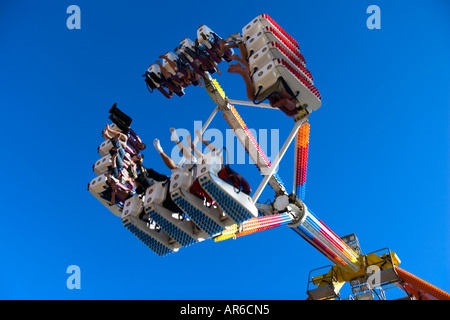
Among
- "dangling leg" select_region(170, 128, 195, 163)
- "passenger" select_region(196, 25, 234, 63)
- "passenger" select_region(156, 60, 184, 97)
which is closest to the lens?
"dangling leg" select_region(170, 128, 195, 163)

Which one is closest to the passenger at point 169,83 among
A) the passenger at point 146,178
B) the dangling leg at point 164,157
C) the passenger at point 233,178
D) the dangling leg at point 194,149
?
the passenger at point 146,178

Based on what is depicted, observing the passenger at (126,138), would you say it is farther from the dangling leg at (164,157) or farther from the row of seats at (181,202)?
the dangling leg at (164,157)

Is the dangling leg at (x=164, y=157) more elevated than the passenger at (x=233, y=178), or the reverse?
the dangling leg at (x=164, y=157)

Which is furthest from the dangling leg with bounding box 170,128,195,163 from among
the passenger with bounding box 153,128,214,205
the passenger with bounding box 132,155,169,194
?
the passenger with bounding box 132,155,169,194

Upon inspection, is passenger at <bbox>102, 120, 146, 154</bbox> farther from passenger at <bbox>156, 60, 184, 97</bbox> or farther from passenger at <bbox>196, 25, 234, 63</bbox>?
passenger at <bbox>196, 25, 234, 63</bbox>

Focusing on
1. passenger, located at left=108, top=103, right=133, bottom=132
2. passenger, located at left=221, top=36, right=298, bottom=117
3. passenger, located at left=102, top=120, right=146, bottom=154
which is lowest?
passenger, located at left=221, top=36, right=298, bottom=117

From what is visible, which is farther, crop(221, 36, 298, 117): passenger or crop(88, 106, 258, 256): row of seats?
crop(221, 36, 298, 117): passenger

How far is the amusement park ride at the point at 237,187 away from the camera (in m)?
9.02

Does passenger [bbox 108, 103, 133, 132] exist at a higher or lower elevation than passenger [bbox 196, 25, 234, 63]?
lower

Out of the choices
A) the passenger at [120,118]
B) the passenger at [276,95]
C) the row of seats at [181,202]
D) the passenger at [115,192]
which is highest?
the passenger at [120,118]

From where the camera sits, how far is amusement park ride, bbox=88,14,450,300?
902cm

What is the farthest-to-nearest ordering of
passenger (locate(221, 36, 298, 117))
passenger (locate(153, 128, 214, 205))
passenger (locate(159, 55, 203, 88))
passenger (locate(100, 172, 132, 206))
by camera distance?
passenger (locate(159, 55, 203, 88)) < passenger (locate(100, 172, 132, 206)) < passenger (locate(221, 36, 298, 117)) < passenger (locate(153, 128, 214, 205))

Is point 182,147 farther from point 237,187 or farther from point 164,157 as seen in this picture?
point 237,187
